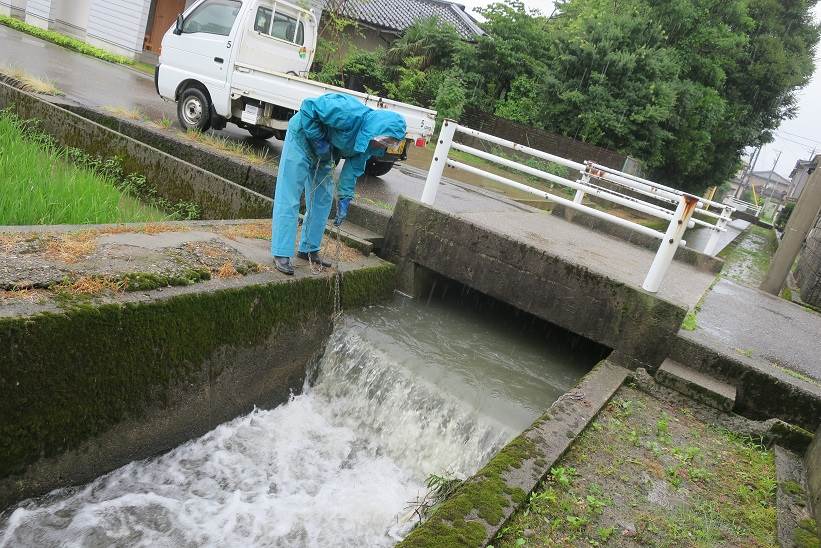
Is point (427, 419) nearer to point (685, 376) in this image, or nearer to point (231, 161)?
point (685, 376)

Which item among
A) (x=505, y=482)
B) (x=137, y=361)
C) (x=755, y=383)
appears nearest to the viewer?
(x=505, y=482)

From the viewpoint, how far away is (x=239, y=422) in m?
4.41

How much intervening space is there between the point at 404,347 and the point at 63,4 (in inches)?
972

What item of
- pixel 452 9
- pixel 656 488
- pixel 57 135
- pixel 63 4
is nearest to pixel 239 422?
pixel 656 488

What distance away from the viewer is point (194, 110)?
940 cm

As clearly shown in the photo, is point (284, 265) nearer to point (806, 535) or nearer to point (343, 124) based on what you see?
point (343, 124)

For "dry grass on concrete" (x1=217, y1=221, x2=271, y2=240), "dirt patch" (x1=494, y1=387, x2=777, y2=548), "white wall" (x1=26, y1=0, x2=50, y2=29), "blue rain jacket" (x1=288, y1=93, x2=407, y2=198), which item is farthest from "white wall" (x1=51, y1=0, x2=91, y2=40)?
"dirt patch" (x1=494, y1=387, x2=777, y2=548)

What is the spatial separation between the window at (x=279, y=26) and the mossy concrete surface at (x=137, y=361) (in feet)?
19.2

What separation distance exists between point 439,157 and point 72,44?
1969 cm

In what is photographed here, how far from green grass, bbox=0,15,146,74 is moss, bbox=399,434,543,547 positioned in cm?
2003

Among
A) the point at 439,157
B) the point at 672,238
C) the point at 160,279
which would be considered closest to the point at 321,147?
the point at 160,279

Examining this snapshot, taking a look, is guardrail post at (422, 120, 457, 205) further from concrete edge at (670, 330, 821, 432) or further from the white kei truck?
concrete edge at (670, 330, 821, 432)

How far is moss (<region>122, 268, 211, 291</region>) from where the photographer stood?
347cm

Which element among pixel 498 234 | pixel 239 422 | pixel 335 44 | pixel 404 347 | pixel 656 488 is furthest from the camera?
pixel 335 44
